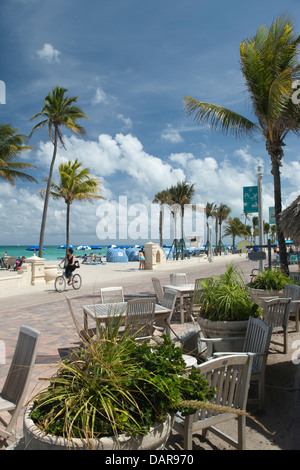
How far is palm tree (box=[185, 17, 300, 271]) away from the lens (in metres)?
10.3

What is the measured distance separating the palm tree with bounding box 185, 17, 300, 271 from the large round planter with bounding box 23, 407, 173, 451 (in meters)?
8.88

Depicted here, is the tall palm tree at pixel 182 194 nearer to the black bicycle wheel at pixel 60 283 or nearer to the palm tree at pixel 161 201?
the palm tree at pixel 161 201

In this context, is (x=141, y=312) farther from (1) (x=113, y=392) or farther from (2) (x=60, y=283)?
(2) (x=60, y=283)

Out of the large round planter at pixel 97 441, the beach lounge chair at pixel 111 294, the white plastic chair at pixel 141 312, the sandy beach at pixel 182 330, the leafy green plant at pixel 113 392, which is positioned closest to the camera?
the large round planter at pixel 97 441

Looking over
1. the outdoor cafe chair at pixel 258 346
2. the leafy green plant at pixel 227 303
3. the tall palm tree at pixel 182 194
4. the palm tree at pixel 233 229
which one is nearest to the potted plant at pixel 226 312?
the leafy green plant at pixel 227 303

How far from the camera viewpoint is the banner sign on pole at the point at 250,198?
13375 mm

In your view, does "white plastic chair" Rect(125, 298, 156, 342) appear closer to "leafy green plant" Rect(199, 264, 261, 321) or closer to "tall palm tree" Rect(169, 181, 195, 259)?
"leafy green plant" Rect(199, 264, 261, 321)

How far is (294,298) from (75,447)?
613 centimetres

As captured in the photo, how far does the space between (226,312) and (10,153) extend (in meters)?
19.8

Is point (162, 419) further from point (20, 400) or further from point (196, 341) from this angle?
point (196, 341)

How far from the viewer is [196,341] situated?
204 inches

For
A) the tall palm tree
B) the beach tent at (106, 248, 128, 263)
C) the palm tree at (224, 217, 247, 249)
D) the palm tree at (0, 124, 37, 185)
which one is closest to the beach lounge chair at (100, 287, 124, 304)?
the palm tree at (0, 124, 37, 185)

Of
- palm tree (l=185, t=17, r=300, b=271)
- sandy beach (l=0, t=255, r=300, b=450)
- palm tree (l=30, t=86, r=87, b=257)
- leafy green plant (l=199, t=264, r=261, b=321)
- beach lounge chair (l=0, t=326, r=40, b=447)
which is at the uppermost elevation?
palm tree (l=30, t=86, r=87, b=257)

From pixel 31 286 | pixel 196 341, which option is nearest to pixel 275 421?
pixel 196 341
